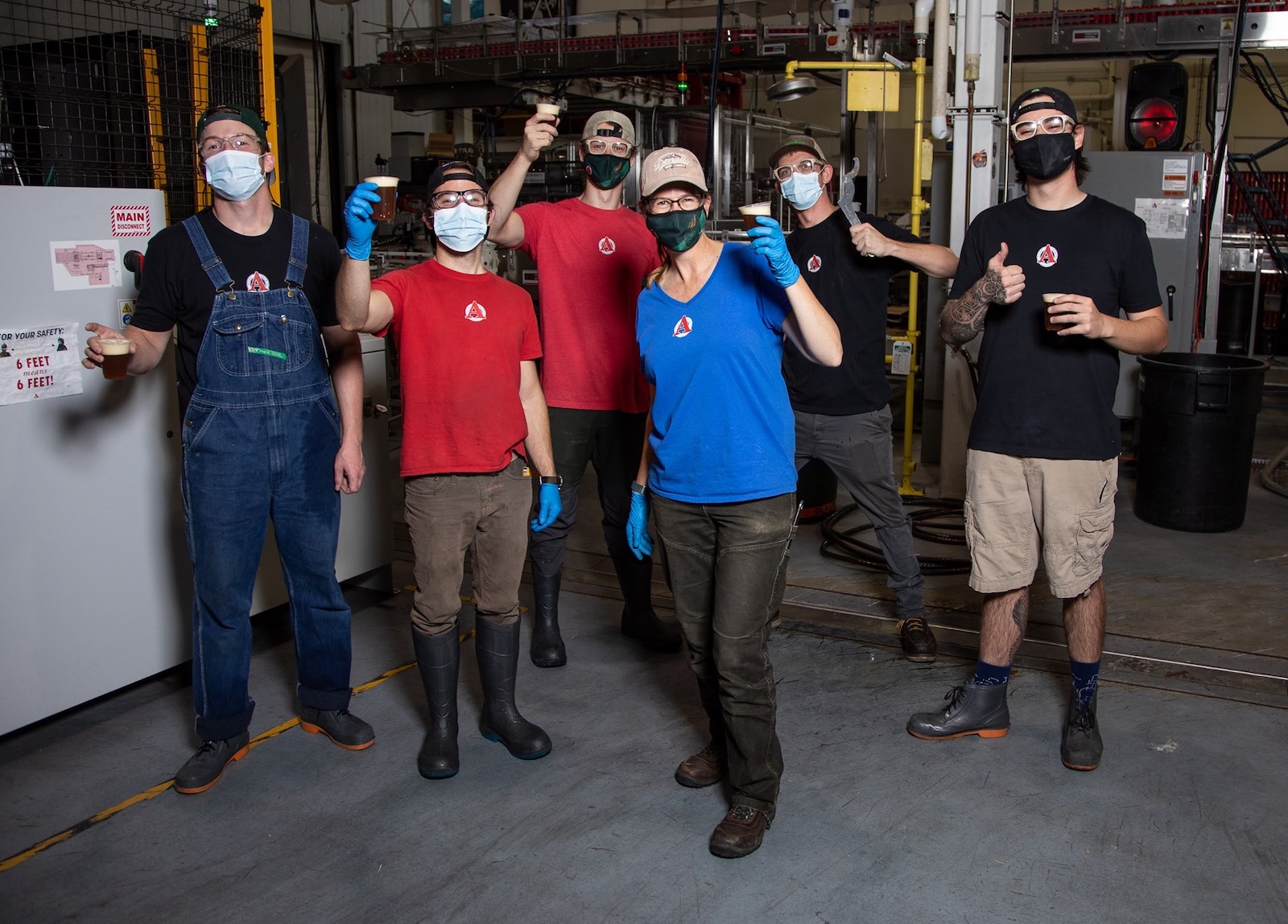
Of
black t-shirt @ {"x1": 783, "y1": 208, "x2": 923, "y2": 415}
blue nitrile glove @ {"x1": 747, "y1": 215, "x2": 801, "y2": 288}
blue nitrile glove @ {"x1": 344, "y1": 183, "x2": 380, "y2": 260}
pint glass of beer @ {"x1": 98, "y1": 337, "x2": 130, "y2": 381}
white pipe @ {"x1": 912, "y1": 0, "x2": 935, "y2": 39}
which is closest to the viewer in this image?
blue nitrile glove @ {"x1": 747, "y1": 215, "x2": 801, "y2": 288}

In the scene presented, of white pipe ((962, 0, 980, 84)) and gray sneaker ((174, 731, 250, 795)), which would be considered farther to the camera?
white pipe ((962, 0, 980, 84))

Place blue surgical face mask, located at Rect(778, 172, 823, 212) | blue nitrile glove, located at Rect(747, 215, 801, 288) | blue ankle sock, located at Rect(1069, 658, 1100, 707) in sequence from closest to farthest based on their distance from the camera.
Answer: blue nitrile glove, located at Rect(747, 215, 801, 288)
blue ankle sock, located at Rect(1069, 658, 1100, 707)
blue surgical face mask, located at Rect(778, 172, 823, 212)

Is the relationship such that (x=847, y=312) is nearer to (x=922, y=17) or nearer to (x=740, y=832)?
(x=740, y=832)

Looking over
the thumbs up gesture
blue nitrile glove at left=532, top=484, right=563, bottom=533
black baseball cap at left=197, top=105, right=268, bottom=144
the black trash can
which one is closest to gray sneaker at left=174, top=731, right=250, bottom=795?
blue nitrile glove at left=532, top=484, right=563, bottom=533

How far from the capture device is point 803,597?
4668 mm

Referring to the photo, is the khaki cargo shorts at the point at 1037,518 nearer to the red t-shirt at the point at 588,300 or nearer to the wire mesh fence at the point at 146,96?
the red t-shirt at the point at 588,300

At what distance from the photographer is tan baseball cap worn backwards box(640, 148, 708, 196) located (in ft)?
8.19

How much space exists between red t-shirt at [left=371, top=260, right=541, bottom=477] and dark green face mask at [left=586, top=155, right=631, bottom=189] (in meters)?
0.82

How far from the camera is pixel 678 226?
2.52m

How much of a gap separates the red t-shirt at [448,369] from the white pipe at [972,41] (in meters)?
3.53

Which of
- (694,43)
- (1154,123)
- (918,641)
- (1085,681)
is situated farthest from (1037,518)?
(694,43)

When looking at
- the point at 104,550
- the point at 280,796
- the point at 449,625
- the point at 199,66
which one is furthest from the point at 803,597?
the point at 199,66

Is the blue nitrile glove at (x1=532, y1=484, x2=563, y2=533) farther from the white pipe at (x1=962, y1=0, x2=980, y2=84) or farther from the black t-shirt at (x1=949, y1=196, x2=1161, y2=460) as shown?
the white pipe at (x1=962, y1=0, x2=980, y2=84)

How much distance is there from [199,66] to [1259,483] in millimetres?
6203
